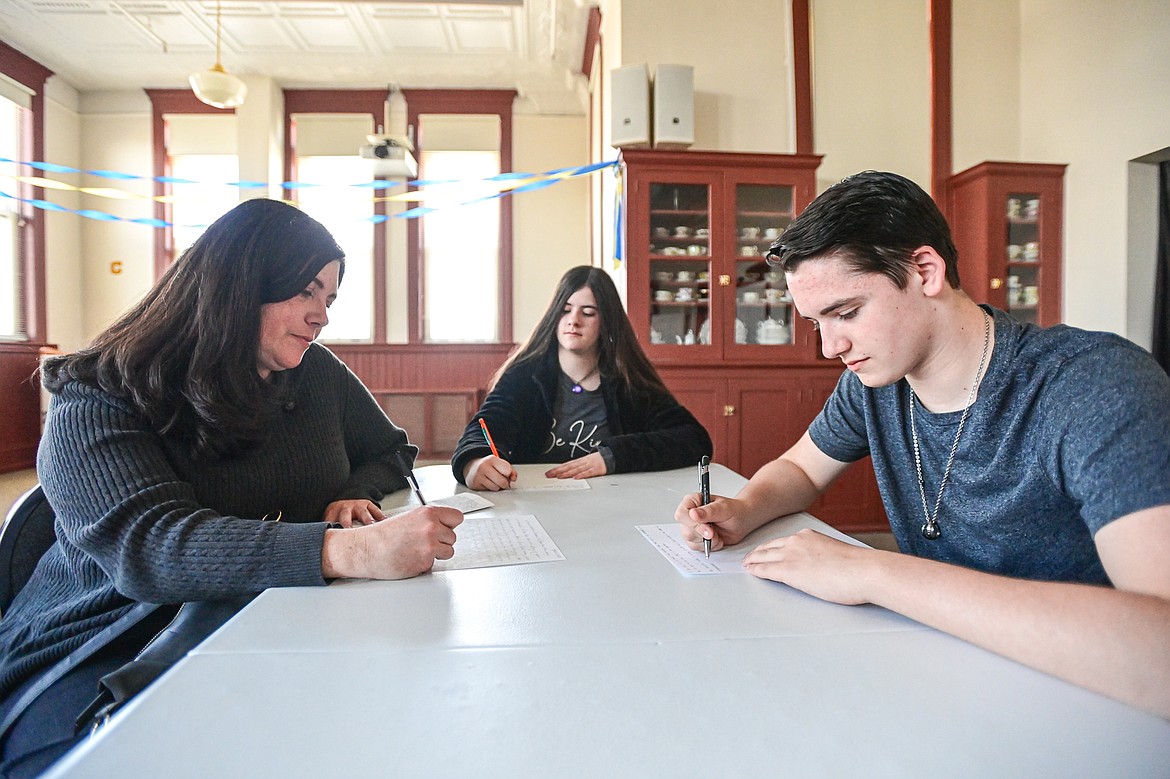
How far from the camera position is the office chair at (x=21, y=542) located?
3.59 feet

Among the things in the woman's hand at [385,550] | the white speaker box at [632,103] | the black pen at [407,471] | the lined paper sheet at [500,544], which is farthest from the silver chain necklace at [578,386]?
the white speaker box at [632,103]

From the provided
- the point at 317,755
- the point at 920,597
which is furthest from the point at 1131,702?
the point at 317,755

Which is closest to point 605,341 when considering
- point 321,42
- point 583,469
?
point 583,469

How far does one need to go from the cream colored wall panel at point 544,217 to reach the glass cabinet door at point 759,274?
316 cm

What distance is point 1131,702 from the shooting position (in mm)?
564

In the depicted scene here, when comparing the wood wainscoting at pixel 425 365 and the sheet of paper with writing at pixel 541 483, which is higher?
the wood wainscoting at pixel 425 365

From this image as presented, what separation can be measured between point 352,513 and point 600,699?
0.84m

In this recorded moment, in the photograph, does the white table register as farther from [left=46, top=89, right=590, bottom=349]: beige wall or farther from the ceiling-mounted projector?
[left=46, top=89, right=590, bottom=349]: beige wall

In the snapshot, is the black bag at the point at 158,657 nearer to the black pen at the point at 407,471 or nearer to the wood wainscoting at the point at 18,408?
the black pen at the point at 407,471

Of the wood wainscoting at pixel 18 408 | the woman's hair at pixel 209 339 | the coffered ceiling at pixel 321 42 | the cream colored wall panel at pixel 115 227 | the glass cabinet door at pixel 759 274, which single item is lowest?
the wood wainscoting at pixel 18 408

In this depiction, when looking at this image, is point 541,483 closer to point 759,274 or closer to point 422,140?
point 759,274

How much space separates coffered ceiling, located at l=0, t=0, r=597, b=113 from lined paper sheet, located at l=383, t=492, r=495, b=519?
15.6 ft

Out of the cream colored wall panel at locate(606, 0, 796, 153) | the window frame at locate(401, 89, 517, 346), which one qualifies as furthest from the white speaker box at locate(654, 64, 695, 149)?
the window frame at locate(401, 89, 517, 346)

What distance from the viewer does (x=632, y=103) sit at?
3922 mm
